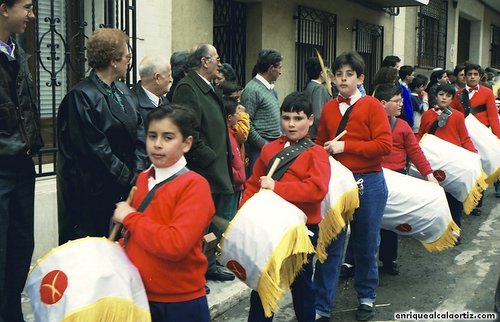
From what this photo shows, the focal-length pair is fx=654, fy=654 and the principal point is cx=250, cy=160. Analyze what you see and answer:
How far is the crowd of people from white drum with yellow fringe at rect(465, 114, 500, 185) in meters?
1.69

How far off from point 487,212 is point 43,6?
235 inches

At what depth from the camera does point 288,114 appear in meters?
3.95

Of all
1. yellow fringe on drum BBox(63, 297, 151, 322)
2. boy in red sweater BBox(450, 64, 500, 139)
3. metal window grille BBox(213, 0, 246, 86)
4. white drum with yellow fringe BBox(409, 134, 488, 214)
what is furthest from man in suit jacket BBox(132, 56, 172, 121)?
boy in red sweater BBox(450, 64, 500, 139)

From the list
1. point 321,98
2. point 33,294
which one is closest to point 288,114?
point 33,294

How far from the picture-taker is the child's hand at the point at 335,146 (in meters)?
4.39

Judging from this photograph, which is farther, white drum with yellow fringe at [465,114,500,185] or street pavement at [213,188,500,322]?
white drum with yellow fringe at [465,114,500,185]

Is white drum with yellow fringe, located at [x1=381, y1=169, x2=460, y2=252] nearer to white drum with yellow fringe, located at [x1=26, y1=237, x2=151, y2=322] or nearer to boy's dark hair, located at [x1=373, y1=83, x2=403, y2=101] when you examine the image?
boy's dark hair, located at [x1=373, y1=83, x2=403, y2=101]

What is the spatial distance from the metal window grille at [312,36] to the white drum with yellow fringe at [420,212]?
19.5ft

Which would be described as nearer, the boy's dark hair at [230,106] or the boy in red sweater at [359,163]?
the boy in red sweater at [359,163]

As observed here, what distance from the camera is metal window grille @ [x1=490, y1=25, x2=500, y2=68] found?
25675 mm

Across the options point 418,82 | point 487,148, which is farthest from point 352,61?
point 418,82

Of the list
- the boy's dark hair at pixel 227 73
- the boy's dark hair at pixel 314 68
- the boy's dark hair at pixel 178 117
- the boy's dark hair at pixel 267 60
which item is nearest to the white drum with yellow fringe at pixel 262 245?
the boy's dark hair at pixel 178 117

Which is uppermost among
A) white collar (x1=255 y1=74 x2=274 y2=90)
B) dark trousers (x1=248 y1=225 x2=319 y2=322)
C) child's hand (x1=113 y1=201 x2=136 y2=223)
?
white collar (x1=255 y1=74 x2=274 y2=90)

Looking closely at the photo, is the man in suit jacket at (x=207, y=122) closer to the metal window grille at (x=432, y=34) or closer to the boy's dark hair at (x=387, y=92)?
the boy's dark hair at (x=387, y=92)
